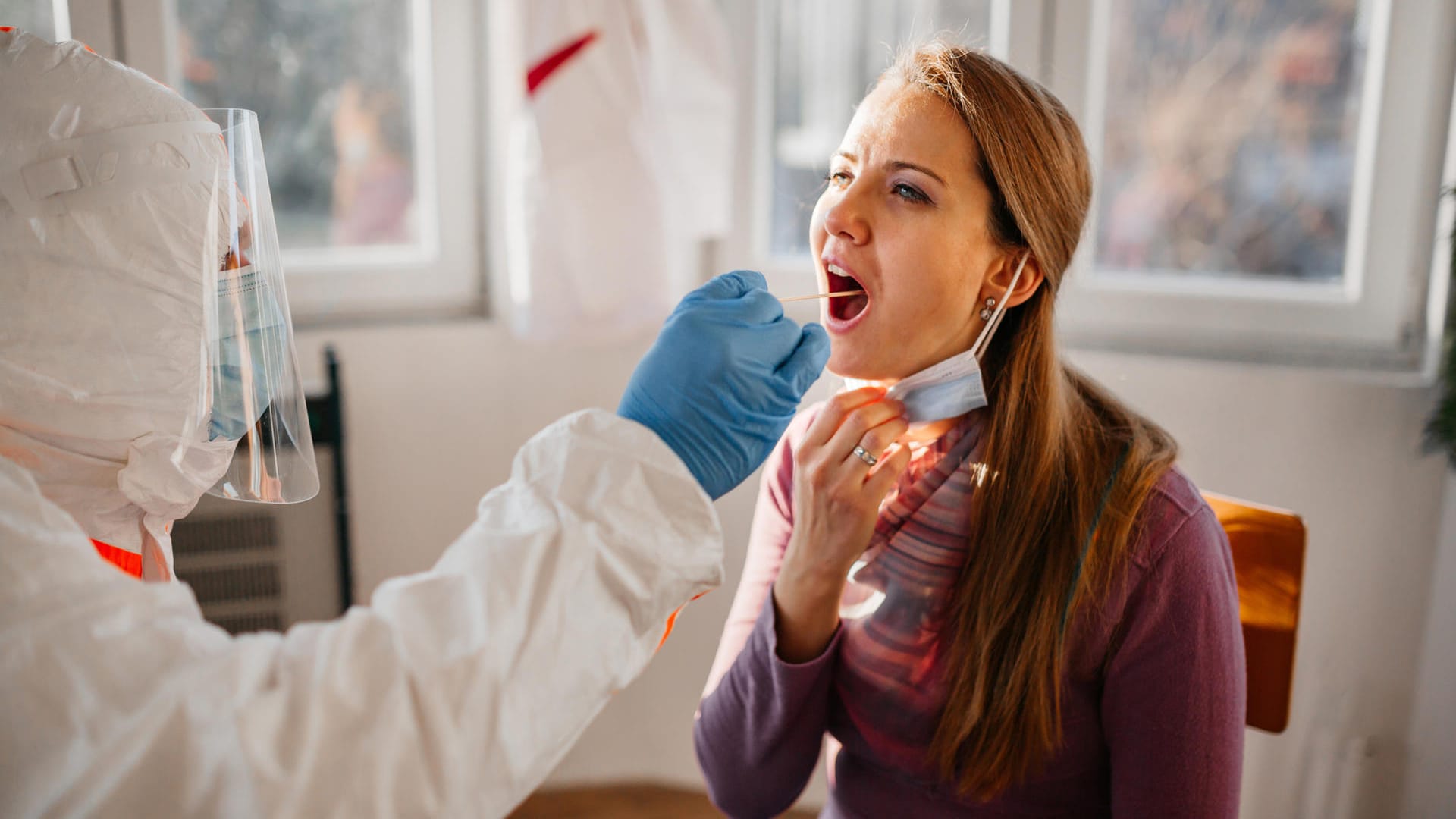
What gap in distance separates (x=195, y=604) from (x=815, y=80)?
186 cm

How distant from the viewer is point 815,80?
2.29m

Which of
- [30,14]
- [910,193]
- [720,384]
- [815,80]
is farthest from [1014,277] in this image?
[30,14]

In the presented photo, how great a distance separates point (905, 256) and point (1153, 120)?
1.07 metres

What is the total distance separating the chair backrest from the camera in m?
1.23

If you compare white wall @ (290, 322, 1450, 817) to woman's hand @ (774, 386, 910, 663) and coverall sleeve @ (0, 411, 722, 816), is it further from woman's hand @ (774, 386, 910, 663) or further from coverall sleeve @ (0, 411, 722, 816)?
coverall sleeve @ (0, 411, 722, 816)

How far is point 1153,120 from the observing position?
1967 mm

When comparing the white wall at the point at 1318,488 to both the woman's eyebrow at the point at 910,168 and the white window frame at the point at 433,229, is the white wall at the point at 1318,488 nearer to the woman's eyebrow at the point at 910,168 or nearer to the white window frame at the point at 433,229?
the white window frame at the point at 433,229

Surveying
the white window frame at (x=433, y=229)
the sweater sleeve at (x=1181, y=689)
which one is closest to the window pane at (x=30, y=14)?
the white window frame at (x=433, y=229)

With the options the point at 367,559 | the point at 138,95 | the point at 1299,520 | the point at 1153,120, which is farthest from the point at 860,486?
the point at 367,559

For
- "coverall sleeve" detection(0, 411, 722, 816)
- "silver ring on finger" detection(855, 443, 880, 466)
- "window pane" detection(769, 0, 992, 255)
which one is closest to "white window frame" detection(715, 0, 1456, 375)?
"window pane" detection(769, 0, 992, 255)

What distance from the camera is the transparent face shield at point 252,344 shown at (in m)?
0.94

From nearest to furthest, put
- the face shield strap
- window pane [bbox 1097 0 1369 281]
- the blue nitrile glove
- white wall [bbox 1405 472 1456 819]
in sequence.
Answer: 1. the face shield strap
2. the blue nitrile glove
3. white wall [bbox 1405 472 1456 819]
4. window pane [bbox 1097 0 1369 281]

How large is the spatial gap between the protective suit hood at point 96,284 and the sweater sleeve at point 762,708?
67 centimetres

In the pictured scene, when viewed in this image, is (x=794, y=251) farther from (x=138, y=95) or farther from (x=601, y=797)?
(x=138, y=95)
